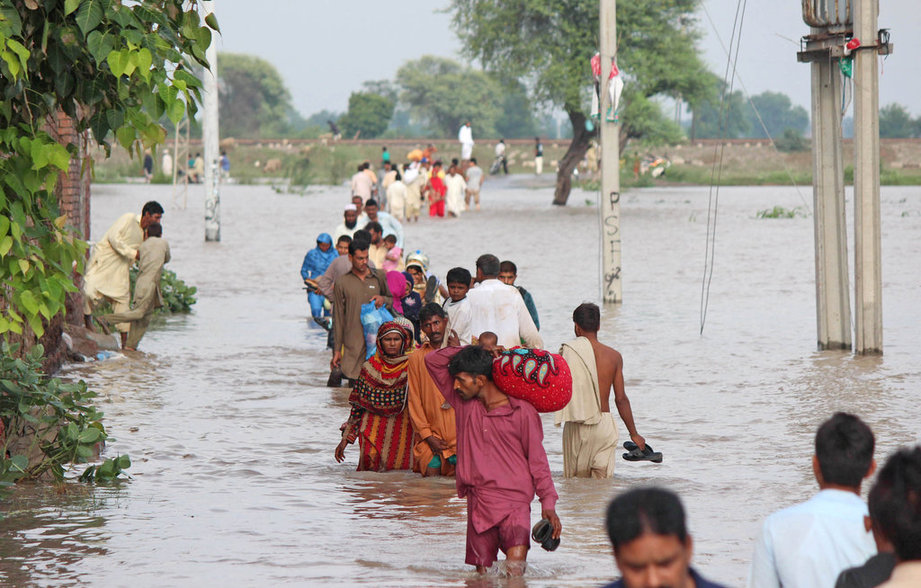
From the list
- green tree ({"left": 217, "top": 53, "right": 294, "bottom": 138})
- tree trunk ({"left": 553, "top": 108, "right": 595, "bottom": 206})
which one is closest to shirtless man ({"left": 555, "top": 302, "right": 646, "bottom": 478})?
tree trunk ({"left": 553, "top": 108, "right": 595, "bottom": 206})

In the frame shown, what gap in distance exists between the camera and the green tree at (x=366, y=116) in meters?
110

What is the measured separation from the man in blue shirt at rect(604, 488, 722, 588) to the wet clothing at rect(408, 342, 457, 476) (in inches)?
203

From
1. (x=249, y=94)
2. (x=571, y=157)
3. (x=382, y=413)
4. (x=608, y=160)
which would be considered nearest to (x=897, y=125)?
(x=249, y=94)

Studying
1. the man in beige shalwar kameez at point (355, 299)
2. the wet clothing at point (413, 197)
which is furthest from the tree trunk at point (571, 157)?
the man in beige shalwar kameez at point (355, 299)

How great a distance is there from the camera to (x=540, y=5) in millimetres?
42156

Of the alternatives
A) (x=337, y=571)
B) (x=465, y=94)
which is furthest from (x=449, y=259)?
(x=465, y=94)

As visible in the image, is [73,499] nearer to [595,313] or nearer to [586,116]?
[595,313]

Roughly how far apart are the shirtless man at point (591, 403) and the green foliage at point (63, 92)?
3.06 m

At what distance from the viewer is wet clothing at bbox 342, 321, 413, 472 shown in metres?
8.73

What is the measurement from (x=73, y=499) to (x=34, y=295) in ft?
7.81

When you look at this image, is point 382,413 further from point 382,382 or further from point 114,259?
point 114,259

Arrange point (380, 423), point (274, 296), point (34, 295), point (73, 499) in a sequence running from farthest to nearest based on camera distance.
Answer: point (274, 296) < point (380, 423) < point (73, 499) < point (34, 295)

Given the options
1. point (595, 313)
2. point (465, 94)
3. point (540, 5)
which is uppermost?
point (465, 94)

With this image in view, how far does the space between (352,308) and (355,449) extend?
1.53 metres
